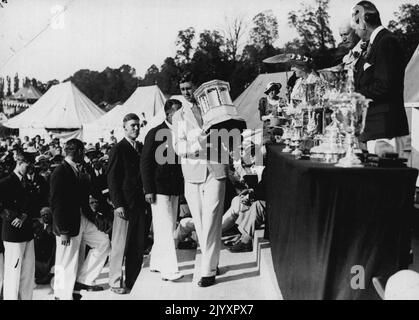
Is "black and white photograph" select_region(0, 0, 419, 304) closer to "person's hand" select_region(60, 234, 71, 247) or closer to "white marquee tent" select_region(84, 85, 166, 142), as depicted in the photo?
"person's hand" select_region(60, 234, 71, 247)

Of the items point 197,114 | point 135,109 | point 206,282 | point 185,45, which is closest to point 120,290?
point 206,282

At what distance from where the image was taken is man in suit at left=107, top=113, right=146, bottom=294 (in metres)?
4.23

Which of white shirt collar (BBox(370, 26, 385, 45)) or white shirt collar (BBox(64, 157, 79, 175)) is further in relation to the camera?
white shirt collar (BBox(64, 157, 79, 175))

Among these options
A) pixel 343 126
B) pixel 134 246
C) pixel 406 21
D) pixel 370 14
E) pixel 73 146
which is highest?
pixel 406 21

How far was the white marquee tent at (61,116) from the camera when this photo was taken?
14.7m

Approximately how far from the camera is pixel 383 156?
2.06 metres

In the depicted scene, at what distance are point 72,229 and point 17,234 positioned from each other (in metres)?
0.48

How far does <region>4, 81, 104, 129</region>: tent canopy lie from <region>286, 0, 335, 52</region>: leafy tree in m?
10.2

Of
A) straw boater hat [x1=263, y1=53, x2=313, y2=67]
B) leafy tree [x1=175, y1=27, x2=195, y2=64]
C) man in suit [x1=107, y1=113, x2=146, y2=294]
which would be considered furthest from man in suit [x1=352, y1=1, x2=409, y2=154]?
leafy tree [x1=175, y1=27, x2=195, y2=64]

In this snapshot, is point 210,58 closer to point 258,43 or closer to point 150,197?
point 258,43

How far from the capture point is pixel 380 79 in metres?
2.57
